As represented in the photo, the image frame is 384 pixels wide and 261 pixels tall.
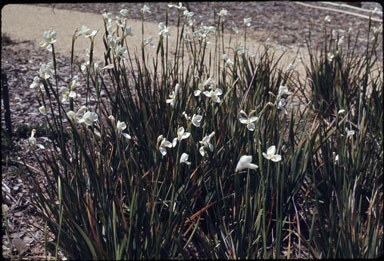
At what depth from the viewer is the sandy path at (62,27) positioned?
19.0 ft

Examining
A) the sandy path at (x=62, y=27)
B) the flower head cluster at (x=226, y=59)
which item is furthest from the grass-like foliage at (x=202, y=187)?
the sandy path at (x=62, y=27)

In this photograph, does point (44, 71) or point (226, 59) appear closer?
point (44, 71)

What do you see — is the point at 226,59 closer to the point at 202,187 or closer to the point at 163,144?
the point at 202,187

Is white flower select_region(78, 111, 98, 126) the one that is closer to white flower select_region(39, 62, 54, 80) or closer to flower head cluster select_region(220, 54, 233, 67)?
white flower select_region(39, 62, 54, 80)

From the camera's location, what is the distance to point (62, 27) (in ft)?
21.5

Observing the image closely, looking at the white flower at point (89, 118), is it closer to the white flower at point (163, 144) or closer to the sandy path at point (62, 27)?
the white flower at point (163, 144)

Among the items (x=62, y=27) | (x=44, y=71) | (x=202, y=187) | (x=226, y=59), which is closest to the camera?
(x=44, y=71)

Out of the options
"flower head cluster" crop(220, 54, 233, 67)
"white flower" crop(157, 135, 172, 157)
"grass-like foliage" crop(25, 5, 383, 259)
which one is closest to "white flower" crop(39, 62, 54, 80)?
"grass-like foliage" crop(25, 5, 383, 259)

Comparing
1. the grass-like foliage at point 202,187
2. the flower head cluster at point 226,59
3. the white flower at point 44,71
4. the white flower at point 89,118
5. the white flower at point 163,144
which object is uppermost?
the white flower at point 44,71

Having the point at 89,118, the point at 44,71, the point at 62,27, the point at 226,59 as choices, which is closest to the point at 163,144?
the point at 89,118

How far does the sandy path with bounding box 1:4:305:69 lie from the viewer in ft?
19.0

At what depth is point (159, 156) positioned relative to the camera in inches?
88.7

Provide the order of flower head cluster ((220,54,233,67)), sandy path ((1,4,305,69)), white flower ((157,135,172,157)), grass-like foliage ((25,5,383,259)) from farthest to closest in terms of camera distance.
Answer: sandy path ((1,4,305,69)), flower head cluster ((220,54,233,67)), white flower ((157,135,172,157)), grass-like foliage ((25,5,383,259))

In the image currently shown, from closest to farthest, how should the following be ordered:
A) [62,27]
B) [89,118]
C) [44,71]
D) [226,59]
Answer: [89,118] < [44,71] < [226,59] < [62,27]
